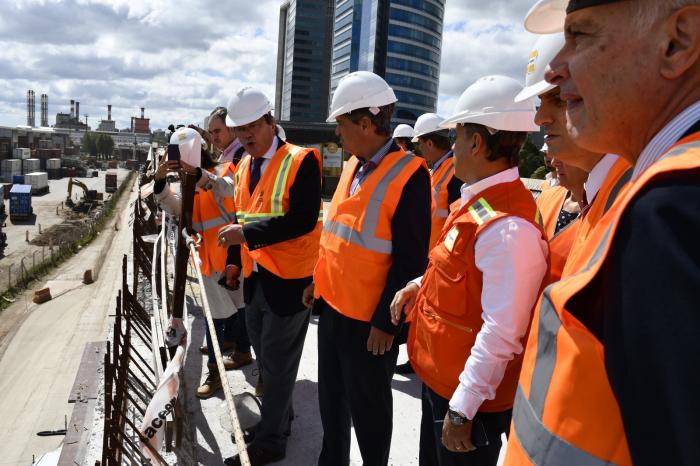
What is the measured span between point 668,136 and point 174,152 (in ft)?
11.3

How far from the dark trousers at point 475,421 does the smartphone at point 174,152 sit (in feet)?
8.15

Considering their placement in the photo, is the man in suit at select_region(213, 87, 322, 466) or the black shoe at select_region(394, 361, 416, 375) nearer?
the man in suit at select_region(213, 87, 322, 466)

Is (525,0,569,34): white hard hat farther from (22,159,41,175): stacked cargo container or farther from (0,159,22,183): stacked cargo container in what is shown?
(22,159,41,175): stacked cargo container

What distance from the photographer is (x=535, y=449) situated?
35.0 inches

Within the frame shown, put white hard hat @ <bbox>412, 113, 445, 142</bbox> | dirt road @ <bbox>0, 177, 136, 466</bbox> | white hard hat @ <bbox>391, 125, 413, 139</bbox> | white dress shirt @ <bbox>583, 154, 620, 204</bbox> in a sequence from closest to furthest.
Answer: white dress shirt @ <bbox>583, 154, 620, 204</bbox> → white hard hat @ <bbox>412, 113, 445, 142</bbox> → white hard hat @ <bbox>391, 125, 413, 139</bbox> → dirt road @ <bbox>0, 177, 136, 466</bbox>

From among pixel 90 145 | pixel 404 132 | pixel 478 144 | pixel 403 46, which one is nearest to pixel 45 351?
pixel 404 132

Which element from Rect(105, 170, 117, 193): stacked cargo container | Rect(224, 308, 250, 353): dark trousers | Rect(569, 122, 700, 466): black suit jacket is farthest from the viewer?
Rect(105, 170, 117, 193): stacked cargo container

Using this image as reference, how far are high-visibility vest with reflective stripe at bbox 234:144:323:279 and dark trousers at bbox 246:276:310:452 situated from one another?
0.84ft

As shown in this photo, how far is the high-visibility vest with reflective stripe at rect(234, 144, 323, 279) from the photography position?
3.23m

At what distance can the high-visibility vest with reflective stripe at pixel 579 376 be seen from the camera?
69cm

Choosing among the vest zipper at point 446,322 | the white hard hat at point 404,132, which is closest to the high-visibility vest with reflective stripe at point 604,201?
the vest zipper at point 446,322

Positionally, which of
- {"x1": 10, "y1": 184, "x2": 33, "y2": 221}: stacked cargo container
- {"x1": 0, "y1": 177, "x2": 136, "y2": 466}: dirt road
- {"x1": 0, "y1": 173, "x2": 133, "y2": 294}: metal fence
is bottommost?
{"x1": 0, "y1": 177, "x2": 136, "y2": 466}: dirt road

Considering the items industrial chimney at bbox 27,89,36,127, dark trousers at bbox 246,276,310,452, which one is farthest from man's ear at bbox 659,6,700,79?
industrial chimney at bbox 27,89,36,127

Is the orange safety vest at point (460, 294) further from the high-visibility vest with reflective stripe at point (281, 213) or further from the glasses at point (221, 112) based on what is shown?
the glasses at point (221, 112)
